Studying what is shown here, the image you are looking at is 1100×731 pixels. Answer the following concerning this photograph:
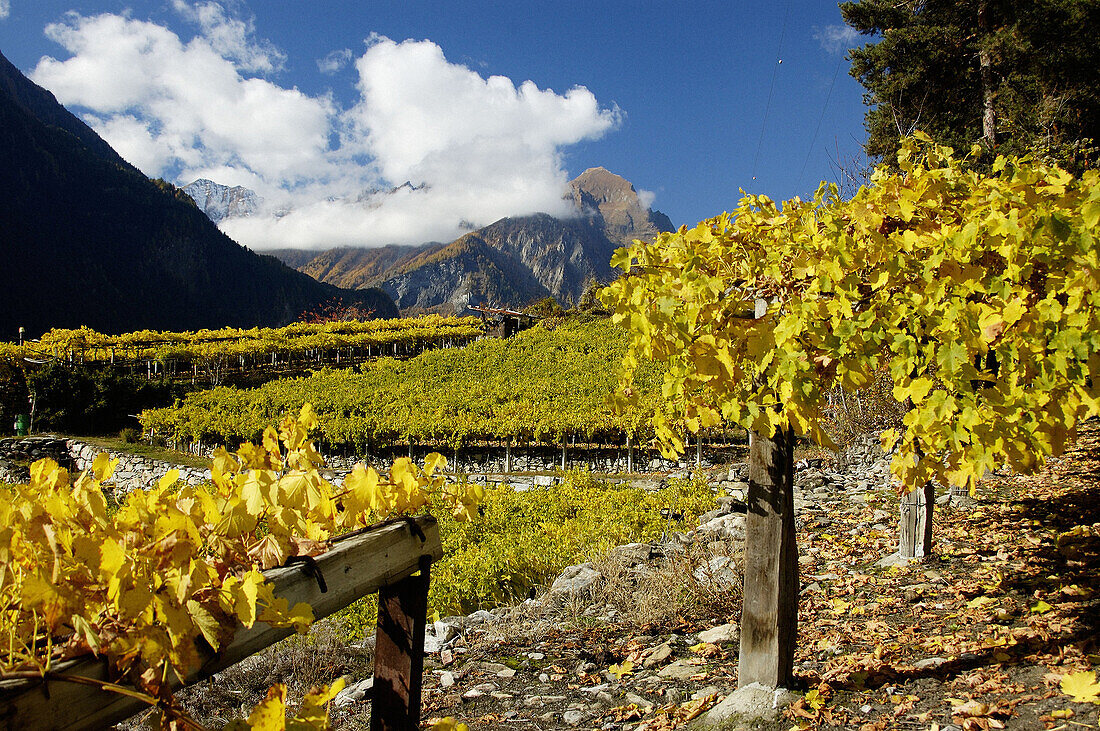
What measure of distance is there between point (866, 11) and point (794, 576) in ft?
46.0

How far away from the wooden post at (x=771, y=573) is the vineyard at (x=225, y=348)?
29.2m

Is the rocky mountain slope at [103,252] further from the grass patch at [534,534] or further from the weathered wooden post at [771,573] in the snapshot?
the weathered wooden post at [771,573]

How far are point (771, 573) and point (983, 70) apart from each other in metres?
13.9

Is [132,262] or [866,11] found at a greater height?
[132,262]

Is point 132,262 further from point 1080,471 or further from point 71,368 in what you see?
point 1080,471

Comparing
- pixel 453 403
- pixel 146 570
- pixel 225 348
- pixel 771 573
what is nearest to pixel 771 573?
pixel 771 573

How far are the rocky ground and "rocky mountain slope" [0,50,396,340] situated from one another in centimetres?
7730

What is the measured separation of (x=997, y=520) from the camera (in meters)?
5.22

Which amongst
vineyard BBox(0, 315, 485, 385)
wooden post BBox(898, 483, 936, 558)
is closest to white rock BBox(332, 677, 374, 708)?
wooden post BBox(898, 483, 936, 558)

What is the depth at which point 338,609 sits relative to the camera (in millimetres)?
1270

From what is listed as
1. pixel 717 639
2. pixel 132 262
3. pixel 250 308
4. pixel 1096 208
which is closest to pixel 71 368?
pixel 717 639

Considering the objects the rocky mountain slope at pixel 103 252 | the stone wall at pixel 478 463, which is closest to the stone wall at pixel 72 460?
the stone wall at pixel 478 463

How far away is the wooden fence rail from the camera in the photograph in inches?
32.6

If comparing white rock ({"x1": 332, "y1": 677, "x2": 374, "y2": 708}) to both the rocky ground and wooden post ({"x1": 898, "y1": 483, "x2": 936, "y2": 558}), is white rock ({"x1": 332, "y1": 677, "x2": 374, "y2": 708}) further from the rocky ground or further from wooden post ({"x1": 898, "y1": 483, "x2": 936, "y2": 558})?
wooden post ({"x1": 898, "y1": 483, "x2": 936, "y2": 558})
